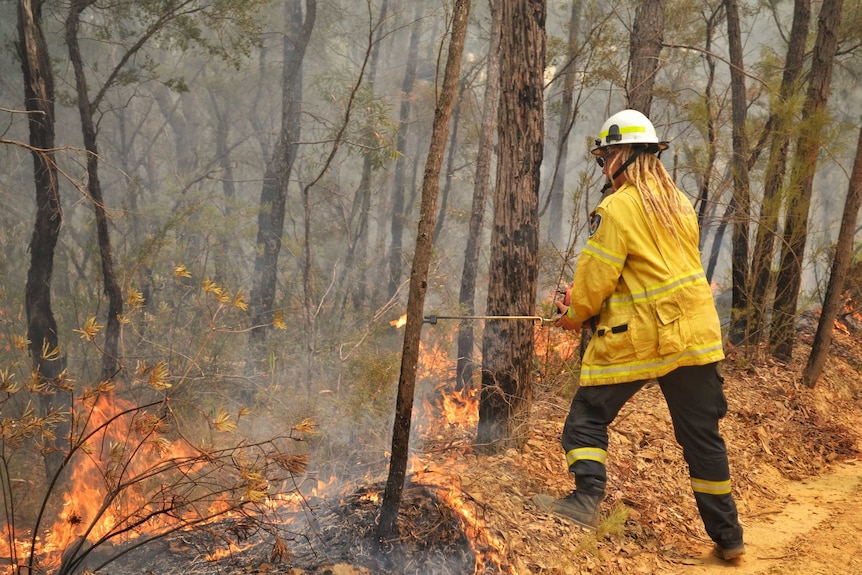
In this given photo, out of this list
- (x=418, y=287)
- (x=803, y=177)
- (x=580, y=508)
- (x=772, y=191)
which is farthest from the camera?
(x=772, y=191)

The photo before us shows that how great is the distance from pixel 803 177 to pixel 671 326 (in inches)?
206

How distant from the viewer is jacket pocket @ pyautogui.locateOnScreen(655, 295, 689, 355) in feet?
11.8

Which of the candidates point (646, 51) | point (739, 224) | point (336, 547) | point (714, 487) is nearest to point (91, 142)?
point (646, 51)

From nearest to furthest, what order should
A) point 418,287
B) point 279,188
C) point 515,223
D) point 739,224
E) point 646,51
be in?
point 418,287 < point 515,223 < point 646,51 < point 739,224 < point 279,188

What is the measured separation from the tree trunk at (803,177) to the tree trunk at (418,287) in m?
5.64

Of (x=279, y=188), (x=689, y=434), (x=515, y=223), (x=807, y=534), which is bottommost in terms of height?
(x=807, y=534)

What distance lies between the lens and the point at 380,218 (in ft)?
75.5

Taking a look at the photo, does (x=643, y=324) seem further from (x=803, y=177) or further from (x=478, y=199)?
(x=478, y=199)

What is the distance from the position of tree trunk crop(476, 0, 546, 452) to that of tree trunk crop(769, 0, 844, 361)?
4.24 m

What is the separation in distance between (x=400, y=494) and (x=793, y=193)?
20.5ft

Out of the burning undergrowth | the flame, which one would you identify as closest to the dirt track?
the flame

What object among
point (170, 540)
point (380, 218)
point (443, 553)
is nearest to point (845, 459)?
point (443, 553)

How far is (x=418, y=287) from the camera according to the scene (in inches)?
139

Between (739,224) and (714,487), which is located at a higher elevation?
(739,224)
